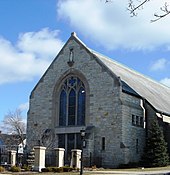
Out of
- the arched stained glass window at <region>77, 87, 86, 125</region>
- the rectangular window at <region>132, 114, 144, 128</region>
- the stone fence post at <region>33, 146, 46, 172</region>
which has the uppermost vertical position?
the arched stained glass window at <region>77, 87, 86, 125</region>

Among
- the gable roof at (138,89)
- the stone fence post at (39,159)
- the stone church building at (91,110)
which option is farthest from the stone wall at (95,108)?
the stone fence post at (39,159)

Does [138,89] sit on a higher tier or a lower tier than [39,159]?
higher

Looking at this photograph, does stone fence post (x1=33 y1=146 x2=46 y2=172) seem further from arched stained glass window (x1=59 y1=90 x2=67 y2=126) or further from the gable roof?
the gable roof

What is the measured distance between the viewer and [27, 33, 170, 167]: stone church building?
40.1 m

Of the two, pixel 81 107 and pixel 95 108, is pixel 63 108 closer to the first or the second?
pixel 81 107

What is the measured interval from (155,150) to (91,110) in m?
8.07

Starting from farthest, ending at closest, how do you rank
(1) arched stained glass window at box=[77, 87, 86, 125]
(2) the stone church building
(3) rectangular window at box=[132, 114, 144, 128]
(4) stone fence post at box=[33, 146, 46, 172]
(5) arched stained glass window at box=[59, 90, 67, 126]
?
(5) arched stained glass window at box=[59, 90, 67, 126]
(1) arched stained glass window at box=[77, 87, 86, 125]
(3) rectangular window at box=[132, 114, 144, 128]
(2) the stone church building
(4) stone fence post at box=[33, 146, 46, 172]

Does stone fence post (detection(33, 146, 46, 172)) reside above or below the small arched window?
below

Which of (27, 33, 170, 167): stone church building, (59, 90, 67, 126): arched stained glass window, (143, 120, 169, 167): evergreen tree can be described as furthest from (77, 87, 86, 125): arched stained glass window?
(143, 120, 169, 167): evergreen tree

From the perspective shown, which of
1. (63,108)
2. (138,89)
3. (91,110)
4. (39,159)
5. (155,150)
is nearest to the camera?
(39,159)

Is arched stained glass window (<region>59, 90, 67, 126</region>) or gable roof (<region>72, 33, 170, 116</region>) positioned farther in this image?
arched stained glass window (<region>59, 90, 67, 126</region>)

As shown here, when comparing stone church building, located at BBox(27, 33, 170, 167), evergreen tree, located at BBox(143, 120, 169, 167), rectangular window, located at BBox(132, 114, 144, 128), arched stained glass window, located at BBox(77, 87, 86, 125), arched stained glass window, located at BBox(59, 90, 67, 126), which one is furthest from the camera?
arched stained glass window, located at BBox(59, 90, 67, 126)

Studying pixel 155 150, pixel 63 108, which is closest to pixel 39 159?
pixel 155 150

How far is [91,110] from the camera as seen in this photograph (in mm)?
42125
